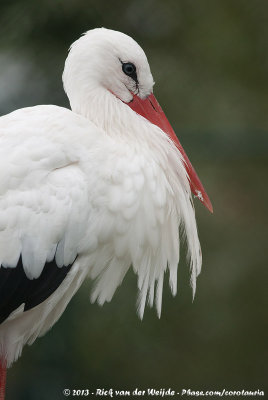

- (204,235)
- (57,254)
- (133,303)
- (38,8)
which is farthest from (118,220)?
(38,8)

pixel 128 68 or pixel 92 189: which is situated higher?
pixel 128 68

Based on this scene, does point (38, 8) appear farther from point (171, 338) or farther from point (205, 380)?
point (205, 380)

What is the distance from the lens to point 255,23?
3018mm

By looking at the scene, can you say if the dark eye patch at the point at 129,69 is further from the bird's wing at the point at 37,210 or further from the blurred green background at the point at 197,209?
the blurred green background at the point at 197,209

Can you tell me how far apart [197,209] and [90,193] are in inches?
51.1

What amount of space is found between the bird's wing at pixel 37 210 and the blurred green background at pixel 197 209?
99 centimetres

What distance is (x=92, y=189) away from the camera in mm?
1462

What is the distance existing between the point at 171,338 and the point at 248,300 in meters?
0.31

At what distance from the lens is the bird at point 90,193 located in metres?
1.44

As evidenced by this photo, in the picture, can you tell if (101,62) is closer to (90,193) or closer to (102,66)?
(102,66)

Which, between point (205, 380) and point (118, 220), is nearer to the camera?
point (118, 220)
